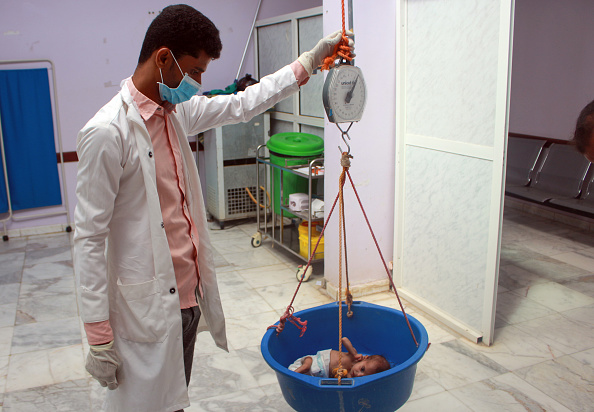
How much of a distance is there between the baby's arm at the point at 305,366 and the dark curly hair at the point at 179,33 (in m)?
1.27

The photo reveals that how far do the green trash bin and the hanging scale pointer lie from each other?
6.86 ft

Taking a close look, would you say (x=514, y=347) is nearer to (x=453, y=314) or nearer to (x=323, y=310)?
(x=453, y=314)

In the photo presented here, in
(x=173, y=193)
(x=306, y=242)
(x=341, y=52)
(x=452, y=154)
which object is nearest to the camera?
(x=173, y=193)

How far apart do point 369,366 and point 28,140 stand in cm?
410

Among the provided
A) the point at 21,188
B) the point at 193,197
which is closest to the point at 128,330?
the point at 193,197

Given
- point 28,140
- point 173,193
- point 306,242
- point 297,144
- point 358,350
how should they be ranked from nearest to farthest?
1. point 173,193
2. point 358,350
3. point 306,242
4. point 297,144
5. point 28,140

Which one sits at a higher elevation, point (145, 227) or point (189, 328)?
point (145, 227)

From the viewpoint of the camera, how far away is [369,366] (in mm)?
2166

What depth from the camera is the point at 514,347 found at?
9.71 feet

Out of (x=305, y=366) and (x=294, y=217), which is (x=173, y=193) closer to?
(x=305, y=366)

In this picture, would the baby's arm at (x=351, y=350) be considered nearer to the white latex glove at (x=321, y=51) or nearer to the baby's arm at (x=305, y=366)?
the baby's arm at (x=305, y=366)

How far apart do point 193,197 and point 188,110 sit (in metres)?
0.37

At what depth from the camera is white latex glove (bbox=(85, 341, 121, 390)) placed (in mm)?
1521

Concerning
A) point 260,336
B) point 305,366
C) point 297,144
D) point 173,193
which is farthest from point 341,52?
point 297,144
